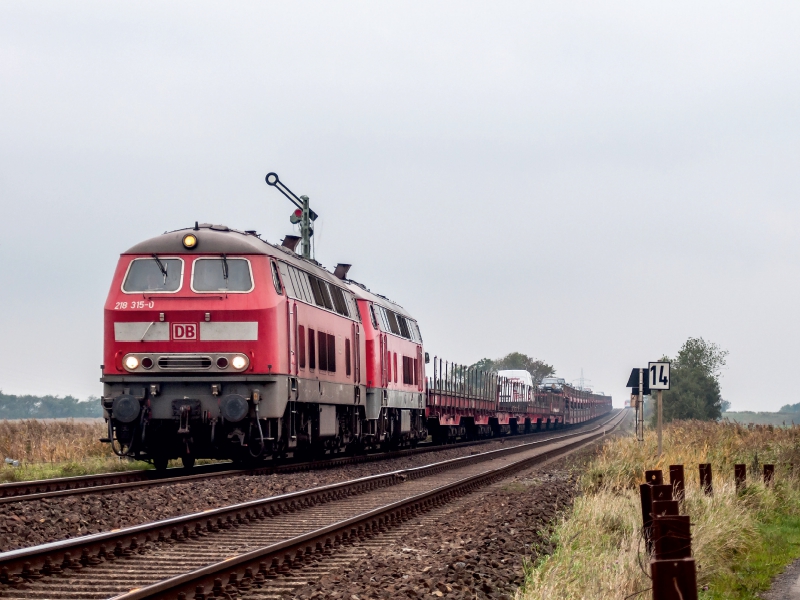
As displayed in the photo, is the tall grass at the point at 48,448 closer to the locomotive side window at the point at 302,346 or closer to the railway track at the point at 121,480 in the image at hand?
the railway track at the point at 121,480

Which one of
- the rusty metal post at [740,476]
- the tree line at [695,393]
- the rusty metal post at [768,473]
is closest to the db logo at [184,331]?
the rusty metal post at [740,476]

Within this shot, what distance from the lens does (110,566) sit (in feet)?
28.1

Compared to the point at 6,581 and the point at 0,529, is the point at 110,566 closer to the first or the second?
the point at 6,581

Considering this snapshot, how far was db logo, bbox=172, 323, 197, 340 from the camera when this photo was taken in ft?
54.2

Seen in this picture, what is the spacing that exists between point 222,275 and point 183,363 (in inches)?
61.7

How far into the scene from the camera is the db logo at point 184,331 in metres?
16.5

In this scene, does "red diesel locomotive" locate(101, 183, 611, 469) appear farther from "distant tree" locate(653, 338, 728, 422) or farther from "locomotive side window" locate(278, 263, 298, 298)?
"distant tree" locate(653, 338, 728, 422)

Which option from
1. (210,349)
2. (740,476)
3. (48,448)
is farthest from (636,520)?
(48,448)

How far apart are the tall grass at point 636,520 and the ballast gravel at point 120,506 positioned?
429 centimetres

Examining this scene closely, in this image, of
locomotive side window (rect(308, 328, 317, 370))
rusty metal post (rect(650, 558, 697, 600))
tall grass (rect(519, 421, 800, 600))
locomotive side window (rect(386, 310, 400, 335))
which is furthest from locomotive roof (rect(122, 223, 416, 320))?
rusty metal post (rect(650, 558, 697, 600))

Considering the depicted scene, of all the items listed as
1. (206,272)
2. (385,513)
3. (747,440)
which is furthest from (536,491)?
(747,440)

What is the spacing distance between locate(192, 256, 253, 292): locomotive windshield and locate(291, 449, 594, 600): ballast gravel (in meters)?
5.05

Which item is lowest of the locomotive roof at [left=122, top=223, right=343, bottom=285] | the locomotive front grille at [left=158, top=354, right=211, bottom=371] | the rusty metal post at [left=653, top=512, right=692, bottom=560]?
the rusty metal post at [left=653, top=512, right=692, bottom=560]

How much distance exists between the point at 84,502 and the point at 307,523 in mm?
2498
